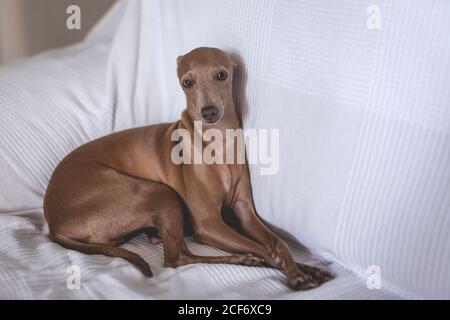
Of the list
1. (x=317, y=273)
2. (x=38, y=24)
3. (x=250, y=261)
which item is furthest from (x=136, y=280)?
(x=38, y=24)

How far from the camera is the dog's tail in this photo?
134 cm

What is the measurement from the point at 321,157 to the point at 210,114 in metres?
0.35

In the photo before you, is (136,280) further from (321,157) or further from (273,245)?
(321,157)

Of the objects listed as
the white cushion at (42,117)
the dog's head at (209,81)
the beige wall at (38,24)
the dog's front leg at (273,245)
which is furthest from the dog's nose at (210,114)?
the beige wall at (38,24)

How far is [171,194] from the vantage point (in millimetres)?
1573

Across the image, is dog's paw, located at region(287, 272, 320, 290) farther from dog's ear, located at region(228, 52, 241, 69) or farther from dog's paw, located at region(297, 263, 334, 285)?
dog's ear, located at region(228, 52, 241, 69)

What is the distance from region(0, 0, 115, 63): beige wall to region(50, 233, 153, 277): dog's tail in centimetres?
174

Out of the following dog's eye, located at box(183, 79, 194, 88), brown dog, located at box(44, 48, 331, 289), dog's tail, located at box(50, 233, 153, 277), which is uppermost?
dog's eye, located at box(183, 79, 194, 88)

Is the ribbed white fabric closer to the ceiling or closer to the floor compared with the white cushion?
closer to the floor

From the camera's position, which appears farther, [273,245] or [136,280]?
[273,245]

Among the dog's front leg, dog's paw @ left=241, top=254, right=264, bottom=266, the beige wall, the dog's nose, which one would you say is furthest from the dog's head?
the beige wall

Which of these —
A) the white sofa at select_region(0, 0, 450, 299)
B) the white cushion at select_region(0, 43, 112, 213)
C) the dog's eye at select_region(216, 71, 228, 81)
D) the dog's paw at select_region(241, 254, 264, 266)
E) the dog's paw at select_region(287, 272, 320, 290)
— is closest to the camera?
the white sofa at select_region(0, 0, 450, 299)

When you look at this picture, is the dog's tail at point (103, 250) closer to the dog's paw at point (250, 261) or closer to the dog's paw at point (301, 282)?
the dog's paw at point (250, 261)

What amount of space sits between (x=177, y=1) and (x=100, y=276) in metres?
1.04
